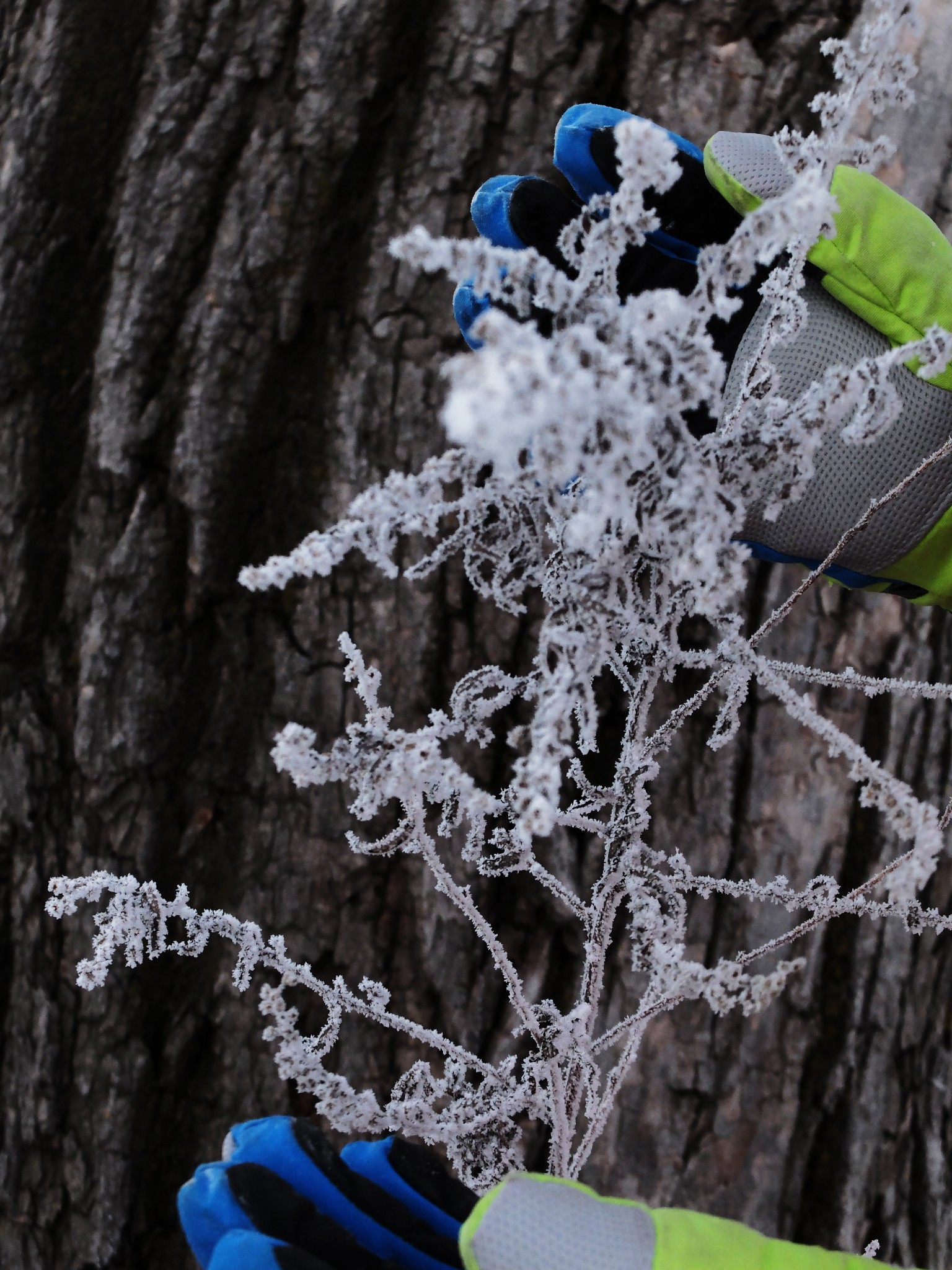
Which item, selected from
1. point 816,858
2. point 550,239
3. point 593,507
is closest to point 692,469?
point 593,507

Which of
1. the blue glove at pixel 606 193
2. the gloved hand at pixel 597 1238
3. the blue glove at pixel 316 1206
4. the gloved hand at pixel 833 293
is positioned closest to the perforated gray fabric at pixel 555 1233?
the gloved hand at pixel 597 1238

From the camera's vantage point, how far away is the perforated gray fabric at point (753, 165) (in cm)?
75

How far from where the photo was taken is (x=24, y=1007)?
3.86ft

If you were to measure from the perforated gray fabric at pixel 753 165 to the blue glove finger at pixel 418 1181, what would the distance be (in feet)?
2.77

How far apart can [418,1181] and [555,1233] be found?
0.48 feet

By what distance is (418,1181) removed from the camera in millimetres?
642

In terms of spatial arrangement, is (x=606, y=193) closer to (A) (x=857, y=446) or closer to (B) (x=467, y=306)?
(B) (x=467, y=306)

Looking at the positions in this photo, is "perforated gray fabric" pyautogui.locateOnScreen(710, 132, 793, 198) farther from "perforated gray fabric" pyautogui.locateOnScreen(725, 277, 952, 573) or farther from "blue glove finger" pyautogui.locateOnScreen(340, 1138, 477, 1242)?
"blue glove finger" pyautogui.locateOnScreen(340, 1138, 477, 1242)

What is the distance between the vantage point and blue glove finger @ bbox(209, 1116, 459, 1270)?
0.60 metres

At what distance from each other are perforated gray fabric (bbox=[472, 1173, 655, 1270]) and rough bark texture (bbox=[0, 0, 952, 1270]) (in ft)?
1.93

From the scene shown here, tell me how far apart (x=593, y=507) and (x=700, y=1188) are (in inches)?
42.8

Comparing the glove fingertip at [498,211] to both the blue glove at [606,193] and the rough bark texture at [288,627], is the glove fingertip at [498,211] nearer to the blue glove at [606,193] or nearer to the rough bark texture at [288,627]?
the blue glove at [606,193]

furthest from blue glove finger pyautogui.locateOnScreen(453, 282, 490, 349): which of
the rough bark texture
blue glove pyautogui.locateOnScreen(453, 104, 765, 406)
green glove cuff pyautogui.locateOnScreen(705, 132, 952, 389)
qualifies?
→ the rough bark texture

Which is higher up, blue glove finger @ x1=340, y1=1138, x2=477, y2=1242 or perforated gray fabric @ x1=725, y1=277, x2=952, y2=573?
perforated gray fabric @ x1=725, y1=277, x2=952, y2=573
